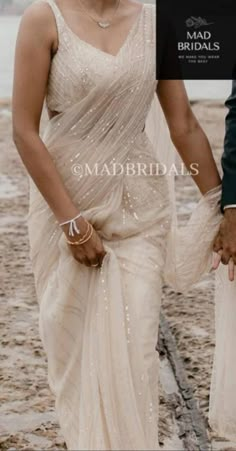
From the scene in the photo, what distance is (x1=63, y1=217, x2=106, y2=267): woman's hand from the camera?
2072 mm

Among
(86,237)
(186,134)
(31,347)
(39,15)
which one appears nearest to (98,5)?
(39,15)

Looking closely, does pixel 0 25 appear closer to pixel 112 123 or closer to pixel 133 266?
pixel 112 123

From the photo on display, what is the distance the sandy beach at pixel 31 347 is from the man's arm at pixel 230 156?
1.46ft

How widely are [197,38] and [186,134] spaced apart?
0.29 meters

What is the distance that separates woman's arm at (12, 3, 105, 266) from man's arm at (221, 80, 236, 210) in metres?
0.34

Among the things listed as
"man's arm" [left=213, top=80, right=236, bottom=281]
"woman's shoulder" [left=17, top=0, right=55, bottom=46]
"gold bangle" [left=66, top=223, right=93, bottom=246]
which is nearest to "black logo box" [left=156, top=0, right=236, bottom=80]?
"man's arm" [left=213, top=80, right=236, bottom=281]

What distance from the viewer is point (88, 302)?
2.15 metres

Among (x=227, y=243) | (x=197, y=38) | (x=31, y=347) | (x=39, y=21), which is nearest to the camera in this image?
(x=39, y=21)

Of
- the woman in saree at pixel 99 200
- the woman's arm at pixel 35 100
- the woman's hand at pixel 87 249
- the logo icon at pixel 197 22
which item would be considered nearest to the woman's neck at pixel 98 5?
the woman in saree at pixel 99 200

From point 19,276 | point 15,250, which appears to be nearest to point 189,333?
point 19,276

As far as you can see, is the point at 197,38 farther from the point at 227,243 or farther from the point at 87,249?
the point at 87,249

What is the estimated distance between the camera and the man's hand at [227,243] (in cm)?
223

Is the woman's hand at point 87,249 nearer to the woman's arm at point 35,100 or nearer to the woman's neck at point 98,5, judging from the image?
the woman's arm at point 35,100

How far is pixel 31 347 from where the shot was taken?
3383 mm
